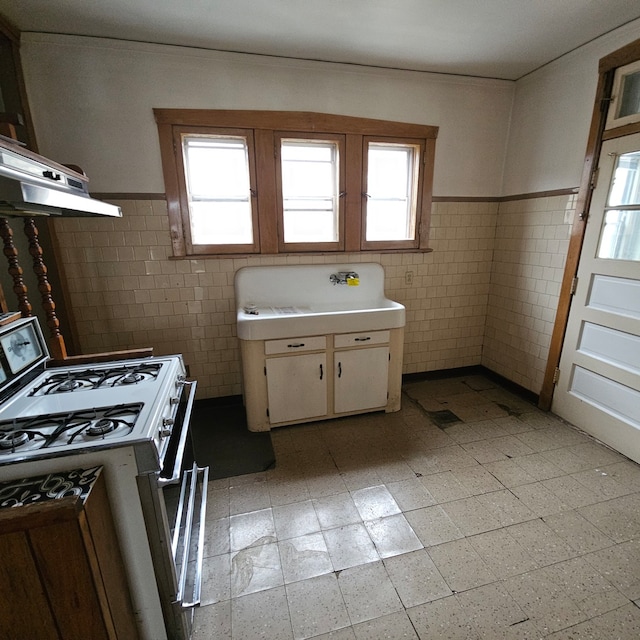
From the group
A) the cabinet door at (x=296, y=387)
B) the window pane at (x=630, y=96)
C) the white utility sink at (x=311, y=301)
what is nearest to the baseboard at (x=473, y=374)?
the white utility sink at (x=311, y=301)

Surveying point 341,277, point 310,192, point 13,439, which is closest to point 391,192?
point 310,192

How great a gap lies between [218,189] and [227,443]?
1.85m

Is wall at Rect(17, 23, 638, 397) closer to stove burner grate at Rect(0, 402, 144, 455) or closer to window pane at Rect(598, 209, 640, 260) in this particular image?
window pane at Rect(598, 209, 640, 260)

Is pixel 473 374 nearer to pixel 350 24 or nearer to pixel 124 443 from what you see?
pixel 350 24

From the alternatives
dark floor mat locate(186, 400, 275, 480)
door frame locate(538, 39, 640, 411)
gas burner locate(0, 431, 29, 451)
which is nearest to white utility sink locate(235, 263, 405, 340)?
dark floor mat locate(186, 400, 275, 480)

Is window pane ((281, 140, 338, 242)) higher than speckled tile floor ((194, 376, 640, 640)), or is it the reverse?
window pane ((281, 140, 338, 242))

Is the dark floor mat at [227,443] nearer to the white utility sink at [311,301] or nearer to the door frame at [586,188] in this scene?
the white utility sink at [311,301]

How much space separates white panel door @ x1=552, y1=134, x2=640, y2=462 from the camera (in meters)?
2.10

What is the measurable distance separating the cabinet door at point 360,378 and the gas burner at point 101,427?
163 cm

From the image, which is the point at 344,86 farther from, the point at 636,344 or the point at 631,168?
the point at 636,344

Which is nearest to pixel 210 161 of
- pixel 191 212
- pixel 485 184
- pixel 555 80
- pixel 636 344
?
pixel 191 212

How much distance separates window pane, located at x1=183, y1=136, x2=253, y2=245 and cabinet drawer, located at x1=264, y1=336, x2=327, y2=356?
2.83 ft

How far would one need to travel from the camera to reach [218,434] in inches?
97.9

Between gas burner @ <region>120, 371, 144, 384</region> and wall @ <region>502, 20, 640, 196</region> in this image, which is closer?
gas burner @ <region>120, 371, 144, 384</region>
